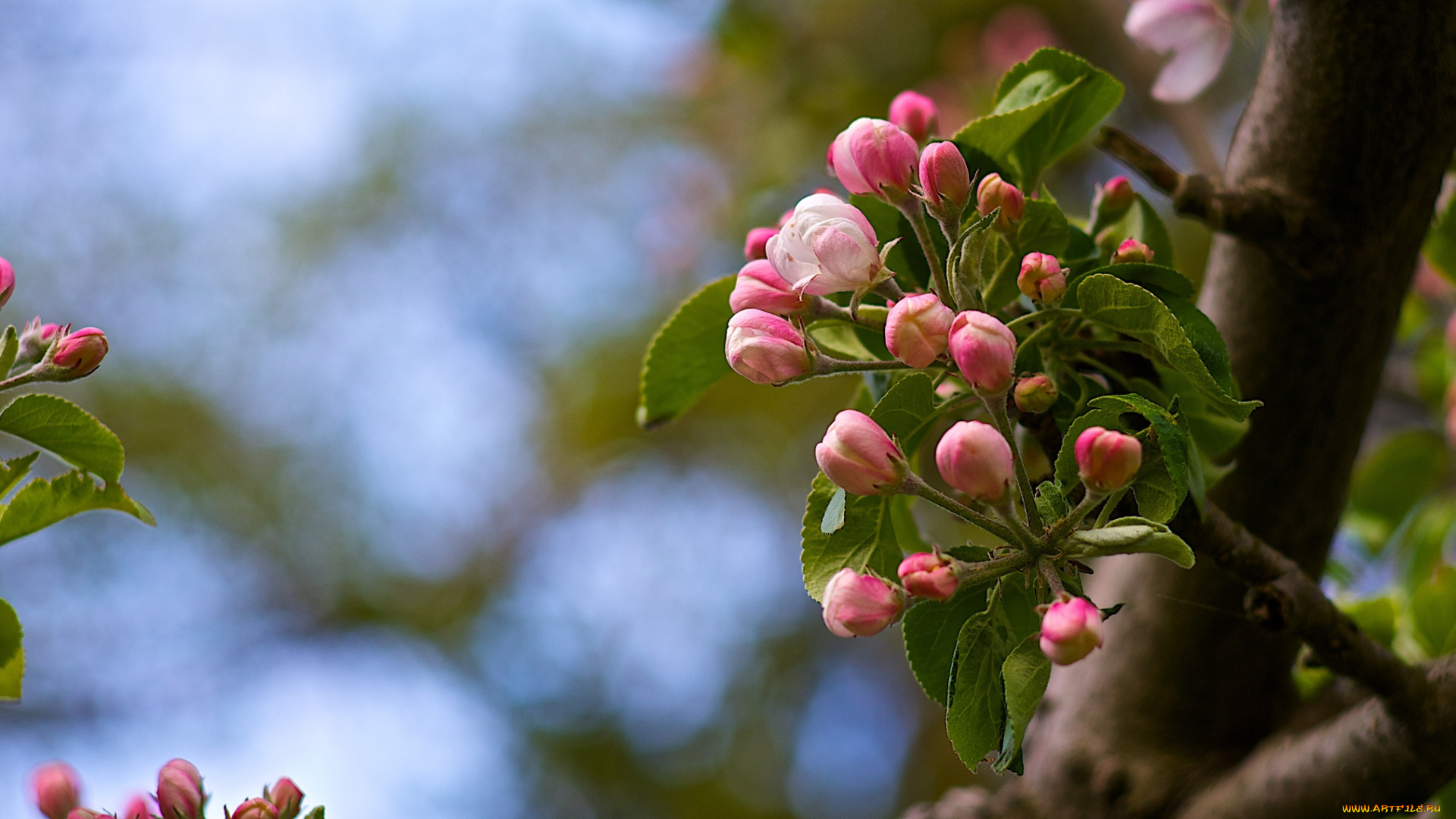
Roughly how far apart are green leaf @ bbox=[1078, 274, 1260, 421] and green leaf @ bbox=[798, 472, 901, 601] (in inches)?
5.5

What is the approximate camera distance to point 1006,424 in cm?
45

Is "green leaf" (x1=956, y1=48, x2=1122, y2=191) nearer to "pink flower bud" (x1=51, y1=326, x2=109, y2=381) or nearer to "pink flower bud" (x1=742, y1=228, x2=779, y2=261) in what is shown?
"pink flower bud" (x1=742, y1=228, x2=779, y2=261)

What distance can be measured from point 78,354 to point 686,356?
0.34m

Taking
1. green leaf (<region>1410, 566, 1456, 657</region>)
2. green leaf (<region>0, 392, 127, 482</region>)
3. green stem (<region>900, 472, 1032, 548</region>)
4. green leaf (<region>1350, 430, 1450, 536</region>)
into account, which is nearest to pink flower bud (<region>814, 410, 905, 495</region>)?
green stem (<region>900, 472, 1032, 548</region>)

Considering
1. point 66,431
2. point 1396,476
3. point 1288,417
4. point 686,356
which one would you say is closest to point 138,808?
point 66,431

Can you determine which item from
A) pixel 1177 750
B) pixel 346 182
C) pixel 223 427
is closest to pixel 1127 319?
pixel 1177 750

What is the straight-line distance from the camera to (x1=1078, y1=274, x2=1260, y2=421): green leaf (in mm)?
438

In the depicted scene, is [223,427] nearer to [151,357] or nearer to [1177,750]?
[151,357]

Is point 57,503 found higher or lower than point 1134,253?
lower

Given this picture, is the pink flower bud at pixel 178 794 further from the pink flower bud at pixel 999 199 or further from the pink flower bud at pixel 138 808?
the pink flower bud at pixel 999 199

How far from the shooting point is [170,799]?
58cm

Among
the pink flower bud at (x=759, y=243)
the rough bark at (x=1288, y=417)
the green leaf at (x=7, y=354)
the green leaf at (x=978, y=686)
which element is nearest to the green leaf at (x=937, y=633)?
the green leaf at (x=978, y=686)

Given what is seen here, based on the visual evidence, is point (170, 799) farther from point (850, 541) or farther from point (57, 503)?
point (850, 541)

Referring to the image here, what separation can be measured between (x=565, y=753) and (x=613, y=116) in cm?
228
